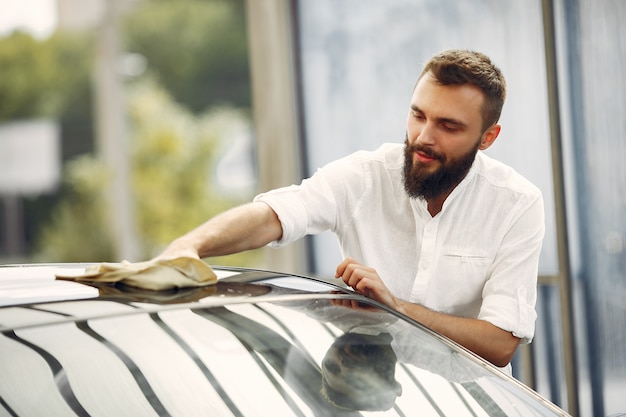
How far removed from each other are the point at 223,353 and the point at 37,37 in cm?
1632

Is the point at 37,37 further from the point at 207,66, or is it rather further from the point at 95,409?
the point at 95,409

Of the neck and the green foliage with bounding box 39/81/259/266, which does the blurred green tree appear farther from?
the neck

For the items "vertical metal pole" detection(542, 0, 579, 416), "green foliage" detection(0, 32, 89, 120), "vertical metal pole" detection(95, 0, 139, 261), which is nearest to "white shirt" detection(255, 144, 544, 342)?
"vertical metal pole" detection(542, 0, 579, 416)

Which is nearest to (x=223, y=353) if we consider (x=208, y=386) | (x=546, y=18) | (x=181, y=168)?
(x=208, y=386)

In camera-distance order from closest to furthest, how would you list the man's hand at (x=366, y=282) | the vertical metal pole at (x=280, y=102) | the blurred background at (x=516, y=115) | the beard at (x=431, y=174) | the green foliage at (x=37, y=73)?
the man's hand at (x=366, y=282), the beard at (x=431, y=174), the blurred background at (x=516, y=115), the vertical metal pole at (x=280, y=102), the green foliage at (x=37, y=73)

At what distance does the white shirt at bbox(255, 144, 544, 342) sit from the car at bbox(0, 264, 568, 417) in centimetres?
68

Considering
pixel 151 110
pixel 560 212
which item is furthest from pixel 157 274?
pixel 151 110

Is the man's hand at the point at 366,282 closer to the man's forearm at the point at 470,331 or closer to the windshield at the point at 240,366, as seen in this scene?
the man's forearm at the point at 470,331

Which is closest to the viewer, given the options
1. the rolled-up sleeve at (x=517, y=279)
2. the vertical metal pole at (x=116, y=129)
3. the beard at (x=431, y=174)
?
the rolled-up sleeve at (x=517, y=279)

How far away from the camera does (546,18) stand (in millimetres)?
4324

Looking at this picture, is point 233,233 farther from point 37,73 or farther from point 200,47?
point 200,47

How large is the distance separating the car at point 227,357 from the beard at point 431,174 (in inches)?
28.0

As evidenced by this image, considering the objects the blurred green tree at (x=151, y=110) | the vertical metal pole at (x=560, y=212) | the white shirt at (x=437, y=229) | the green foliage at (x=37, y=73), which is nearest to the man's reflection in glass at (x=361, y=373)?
the white shirt at (x=437, y=229)

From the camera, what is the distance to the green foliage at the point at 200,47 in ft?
60.5
